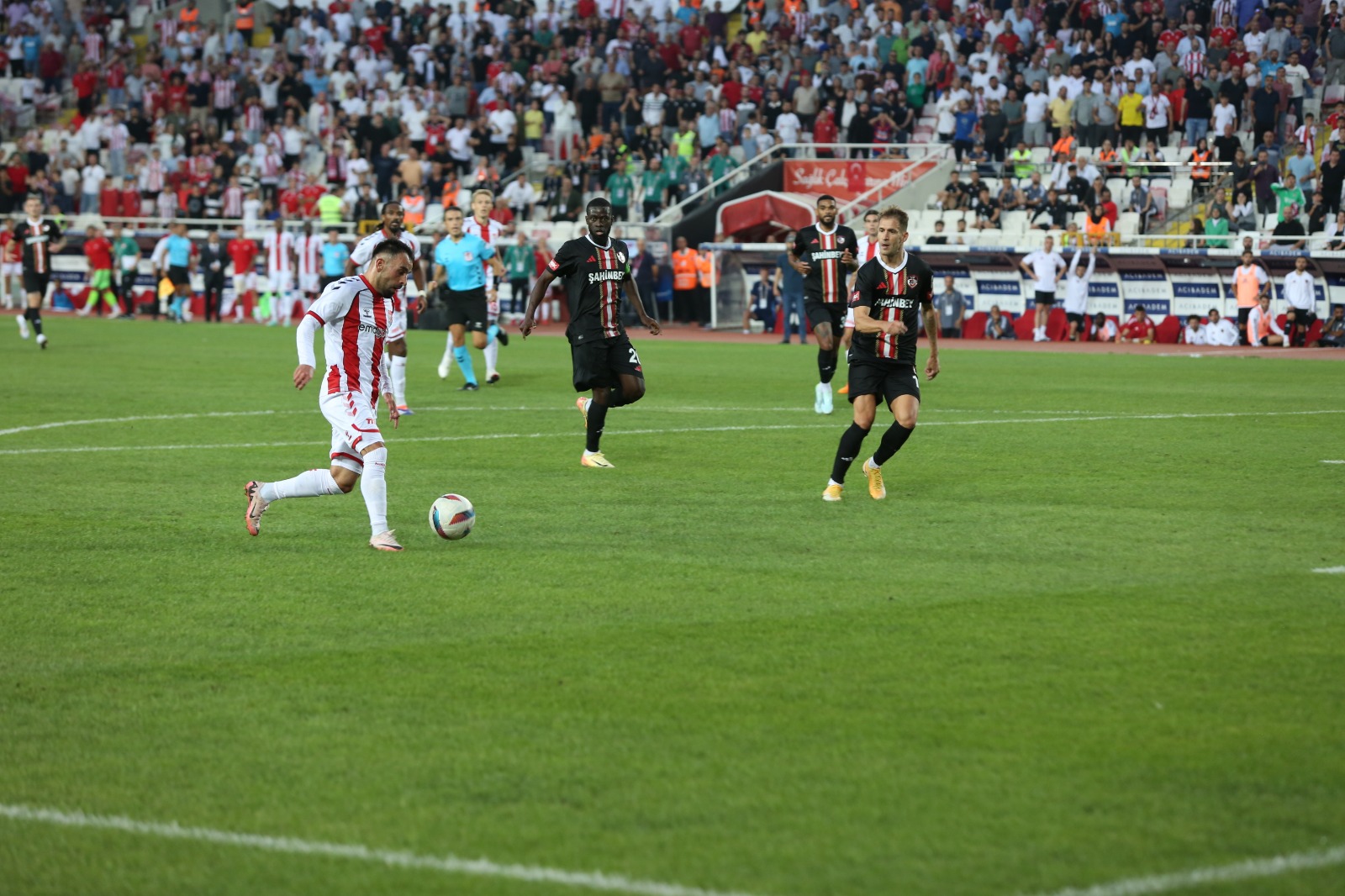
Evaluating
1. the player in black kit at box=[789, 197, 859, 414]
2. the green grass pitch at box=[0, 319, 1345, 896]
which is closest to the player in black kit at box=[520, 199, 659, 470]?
the green grass pitch at box=[0, 319, 1345, 896]

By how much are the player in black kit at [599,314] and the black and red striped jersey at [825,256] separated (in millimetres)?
5538

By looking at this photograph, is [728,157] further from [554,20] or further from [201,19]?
[201,19]

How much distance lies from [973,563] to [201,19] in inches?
1921

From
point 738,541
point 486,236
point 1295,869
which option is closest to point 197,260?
point 486,236

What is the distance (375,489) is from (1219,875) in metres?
6.24

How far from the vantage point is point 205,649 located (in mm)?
7293

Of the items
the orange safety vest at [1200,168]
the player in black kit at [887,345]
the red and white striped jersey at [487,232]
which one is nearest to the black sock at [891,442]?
the player in black kit at [887,345]

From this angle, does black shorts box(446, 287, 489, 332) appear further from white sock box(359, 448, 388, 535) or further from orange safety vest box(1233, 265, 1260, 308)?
orange safety vest box(1233, 265, 1260, 308)

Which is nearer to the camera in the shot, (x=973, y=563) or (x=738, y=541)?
(x=973, y=563)

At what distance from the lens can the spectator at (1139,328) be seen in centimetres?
3186

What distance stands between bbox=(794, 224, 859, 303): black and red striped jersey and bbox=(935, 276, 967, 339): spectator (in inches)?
566

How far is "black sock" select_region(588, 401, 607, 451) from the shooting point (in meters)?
13.6

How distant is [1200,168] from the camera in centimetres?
3350

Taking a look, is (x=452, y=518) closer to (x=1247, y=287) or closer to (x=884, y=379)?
(x=884, y=379)
